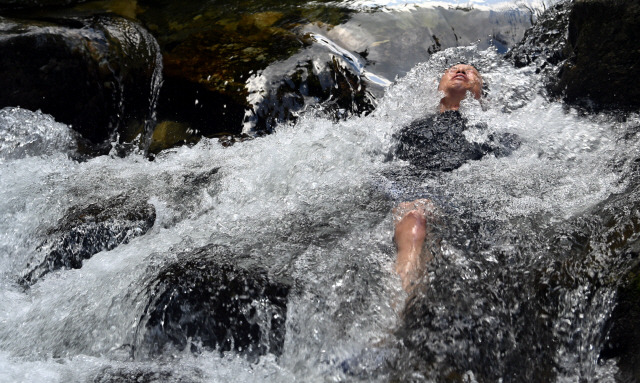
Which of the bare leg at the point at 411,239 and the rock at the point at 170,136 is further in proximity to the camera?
the rock at the point at 170,136

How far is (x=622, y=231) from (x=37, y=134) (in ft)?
13.5

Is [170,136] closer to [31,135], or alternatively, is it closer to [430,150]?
[31,135]

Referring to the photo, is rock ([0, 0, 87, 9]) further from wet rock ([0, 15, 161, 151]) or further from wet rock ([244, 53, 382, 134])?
wet rock ([244, 53, 382, 134])

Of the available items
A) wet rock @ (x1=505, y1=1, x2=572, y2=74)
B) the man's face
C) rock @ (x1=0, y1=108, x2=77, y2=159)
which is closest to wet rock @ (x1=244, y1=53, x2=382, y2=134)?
the man's face

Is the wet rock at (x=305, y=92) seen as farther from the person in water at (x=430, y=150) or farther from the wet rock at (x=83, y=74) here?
the wet rock at (x=83, y=74)

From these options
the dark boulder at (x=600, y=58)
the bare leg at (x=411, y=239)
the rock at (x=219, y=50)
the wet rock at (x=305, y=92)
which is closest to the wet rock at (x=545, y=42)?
the dark boulder at (x=600, y=58)

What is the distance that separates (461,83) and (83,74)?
3160 mm

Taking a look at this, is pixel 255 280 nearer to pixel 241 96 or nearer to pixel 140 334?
pixel 140 334

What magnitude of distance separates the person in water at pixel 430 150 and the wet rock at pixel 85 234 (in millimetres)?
1604

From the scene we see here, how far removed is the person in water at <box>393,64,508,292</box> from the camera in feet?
8.47

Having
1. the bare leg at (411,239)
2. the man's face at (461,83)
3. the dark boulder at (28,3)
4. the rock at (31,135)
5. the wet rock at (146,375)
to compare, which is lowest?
the rock at (31,135)

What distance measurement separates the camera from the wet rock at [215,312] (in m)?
2.25

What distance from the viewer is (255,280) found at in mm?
2430

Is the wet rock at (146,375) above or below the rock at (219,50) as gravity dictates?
above
